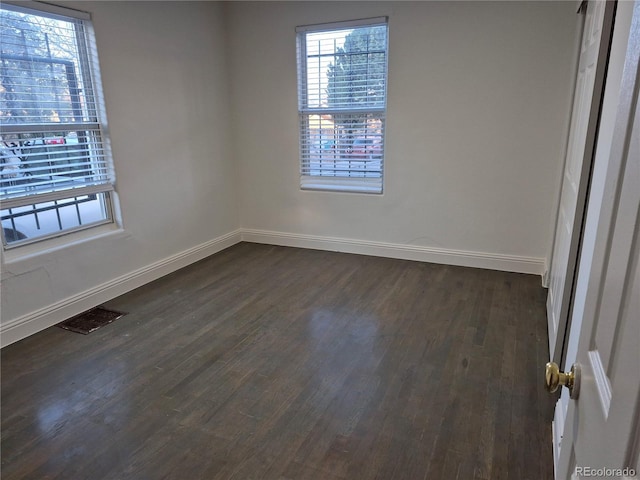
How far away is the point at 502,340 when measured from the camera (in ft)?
8.96

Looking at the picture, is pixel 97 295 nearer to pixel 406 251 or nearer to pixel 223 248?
pixel 223 248

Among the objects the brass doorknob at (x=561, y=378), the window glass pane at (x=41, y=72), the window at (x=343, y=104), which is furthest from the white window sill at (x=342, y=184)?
the brass doorknob at (x=561, y=378)

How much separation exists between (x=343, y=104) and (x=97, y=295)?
111 inches

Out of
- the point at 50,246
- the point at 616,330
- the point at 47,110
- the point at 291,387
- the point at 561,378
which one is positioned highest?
the point at 47,110

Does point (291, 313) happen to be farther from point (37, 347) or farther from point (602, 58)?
point (602, 58)

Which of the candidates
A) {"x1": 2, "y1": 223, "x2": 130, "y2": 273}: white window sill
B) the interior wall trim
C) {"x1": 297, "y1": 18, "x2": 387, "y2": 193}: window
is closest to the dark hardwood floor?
the interior wall trim

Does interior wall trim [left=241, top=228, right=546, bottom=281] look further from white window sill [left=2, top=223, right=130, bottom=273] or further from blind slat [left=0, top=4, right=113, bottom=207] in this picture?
blind slat [left=0, top=4, right=113, bottom=207]

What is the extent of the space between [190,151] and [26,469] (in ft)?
9.75

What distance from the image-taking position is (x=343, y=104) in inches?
167

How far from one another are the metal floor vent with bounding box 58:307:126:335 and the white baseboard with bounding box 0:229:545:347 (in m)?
0.06

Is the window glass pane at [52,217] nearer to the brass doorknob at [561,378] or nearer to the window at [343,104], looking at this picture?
the window at [343,104]

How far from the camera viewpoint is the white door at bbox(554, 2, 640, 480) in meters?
0.55

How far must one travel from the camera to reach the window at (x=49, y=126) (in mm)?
2682

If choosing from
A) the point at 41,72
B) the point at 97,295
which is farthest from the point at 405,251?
the point at 41,72
